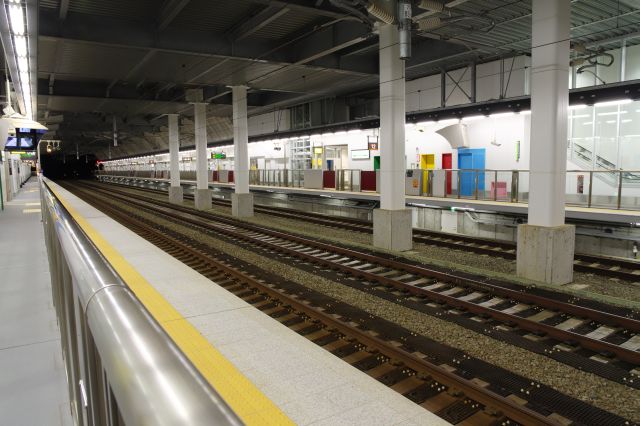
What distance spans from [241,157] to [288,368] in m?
17.2

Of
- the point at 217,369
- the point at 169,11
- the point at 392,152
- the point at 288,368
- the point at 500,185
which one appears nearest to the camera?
the point at 217,369

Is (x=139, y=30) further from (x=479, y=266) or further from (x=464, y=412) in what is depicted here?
(x=464, y=412)

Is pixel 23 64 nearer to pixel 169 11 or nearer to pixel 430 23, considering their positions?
pixel 169 11

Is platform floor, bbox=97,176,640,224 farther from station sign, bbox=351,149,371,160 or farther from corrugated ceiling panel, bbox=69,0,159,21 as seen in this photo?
corrugated ceiling panel, bbox=69,0,159,21

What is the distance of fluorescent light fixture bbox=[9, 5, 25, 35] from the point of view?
7984mm

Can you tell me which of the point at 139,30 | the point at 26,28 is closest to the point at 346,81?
the point at 139,30

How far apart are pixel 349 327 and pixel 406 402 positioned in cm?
217

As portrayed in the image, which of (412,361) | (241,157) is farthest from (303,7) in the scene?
(241,157)

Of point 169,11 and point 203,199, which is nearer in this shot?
point 169,11

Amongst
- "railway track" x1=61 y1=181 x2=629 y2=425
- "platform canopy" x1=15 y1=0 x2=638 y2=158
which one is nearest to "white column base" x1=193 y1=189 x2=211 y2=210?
"platform canopy" x1=15 y1=0 x2=638 y2=158

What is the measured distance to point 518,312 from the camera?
7219 mm

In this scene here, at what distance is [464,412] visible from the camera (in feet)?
14.0

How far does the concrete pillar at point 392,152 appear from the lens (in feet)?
39.1

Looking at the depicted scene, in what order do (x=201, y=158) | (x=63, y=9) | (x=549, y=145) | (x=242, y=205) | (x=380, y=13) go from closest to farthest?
(x=549, y=145)
(x=380, y=13)
(x=63, y=9)
(x=242, y=205)
(x=201, y=158)
